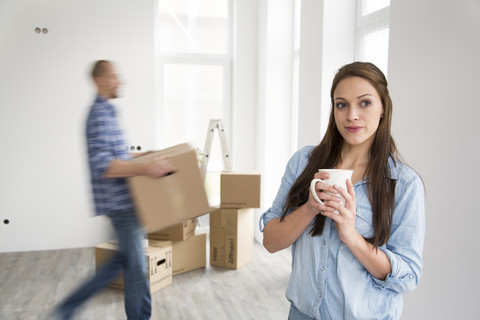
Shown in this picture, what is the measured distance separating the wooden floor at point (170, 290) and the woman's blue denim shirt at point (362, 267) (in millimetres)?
1762

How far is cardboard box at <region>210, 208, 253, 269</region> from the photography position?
338 cm

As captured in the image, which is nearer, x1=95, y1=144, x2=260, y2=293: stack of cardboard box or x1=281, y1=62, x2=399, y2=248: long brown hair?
x1=281, y1=62, x2=399, y2=248: long brown hair

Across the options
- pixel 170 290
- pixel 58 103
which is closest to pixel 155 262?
pixel 170 290

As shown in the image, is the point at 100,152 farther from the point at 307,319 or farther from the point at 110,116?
the point at 307,319

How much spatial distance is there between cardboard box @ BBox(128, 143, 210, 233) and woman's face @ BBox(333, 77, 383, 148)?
121cm

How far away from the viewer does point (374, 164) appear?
3.04ft

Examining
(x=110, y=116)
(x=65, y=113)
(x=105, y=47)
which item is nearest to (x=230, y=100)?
(x=105, y=47)

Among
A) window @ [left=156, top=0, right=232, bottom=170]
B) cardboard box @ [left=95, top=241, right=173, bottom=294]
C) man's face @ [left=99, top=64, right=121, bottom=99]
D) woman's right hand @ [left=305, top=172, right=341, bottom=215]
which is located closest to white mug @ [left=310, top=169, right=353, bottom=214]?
woman's right hand @ [left=305, top=172, right=341, bottom=215]

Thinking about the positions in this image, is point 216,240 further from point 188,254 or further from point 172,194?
point 172,194

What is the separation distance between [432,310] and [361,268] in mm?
1080

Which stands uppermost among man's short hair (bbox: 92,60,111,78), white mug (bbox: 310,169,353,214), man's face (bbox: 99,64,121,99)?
man's short hair (bbox: 92,60,111,78)

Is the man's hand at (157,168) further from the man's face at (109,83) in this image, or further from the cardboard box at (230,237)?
the cardboard box at (230,237)

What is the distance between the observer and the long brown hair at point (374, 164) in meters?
0.88

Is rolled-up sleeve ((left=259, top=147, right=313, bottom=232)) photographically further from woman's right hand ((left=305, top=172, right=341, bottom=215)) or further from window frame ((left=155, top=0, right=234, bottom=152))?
window frame ((left=155, top=0, right=234, bottom=152))
